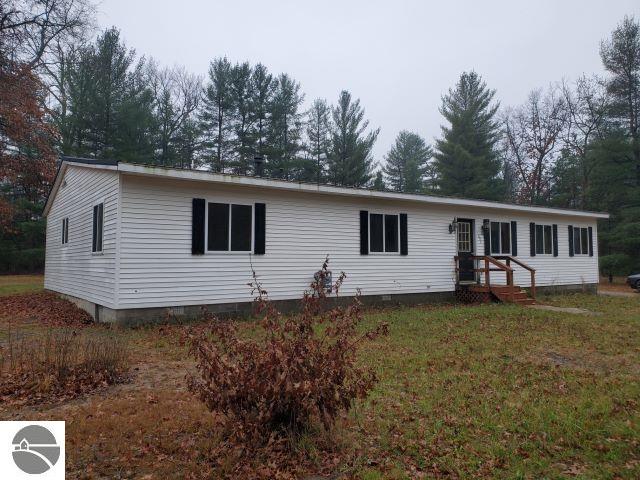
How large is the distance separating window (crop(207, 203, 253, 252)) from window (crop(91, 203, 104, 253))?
2528 mm

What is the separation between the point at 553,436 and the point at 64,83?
27.6 m

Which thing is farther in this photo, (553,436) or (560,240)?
(560,240)

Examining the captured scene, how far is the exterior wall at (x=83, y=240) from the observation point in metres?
8.86

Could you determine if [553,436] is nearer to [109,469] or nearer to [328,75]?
[109,469]

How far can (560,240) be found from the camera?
1658 cm

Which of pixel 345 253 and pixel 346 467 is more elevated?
pixel 345 253

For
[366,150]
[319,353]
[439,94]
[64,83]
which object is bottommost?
[319,353]

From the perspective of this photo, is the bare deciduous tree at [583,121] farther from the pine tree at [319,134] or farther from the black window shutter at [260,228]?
the black window shutter at [260,228]

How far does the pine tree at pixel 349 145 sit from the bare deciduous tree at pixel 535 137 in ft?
38.2

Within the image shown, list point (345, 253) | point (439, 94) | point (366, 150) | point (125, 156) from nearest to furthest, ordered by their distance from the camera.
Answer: point (345, 253) → point (125, 156) → point (366, 150) → point (439, 94)

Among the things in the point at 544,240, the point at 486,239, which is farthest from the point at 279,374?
the point at 544,240

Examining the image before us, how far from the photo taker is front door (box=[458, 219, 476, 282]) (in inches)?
549

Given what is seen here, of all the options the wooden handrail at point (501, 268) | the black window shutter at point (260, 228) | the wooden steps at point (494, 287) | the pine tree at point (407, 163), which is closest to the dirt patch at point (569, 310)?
the wooden steps at point (494, 287)

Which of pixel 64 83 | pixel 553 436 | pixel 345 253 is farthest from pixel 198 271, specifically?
pixel 64 83
